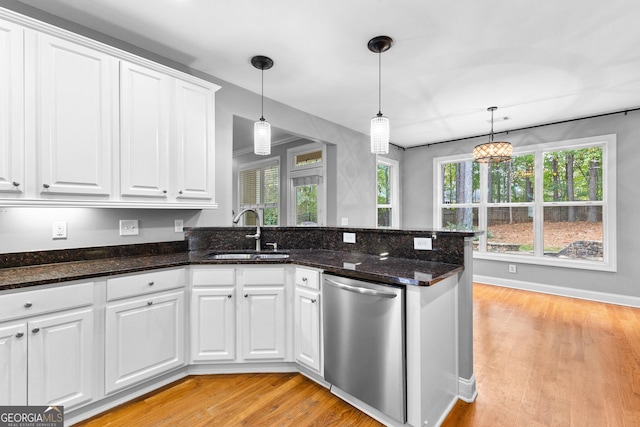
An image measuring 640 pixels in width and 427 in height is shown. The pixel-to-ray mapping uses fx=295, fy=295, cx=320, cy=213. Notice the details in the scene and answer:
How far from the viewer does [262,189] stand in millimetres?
5797

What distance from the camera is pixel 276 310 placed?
7.29 ft

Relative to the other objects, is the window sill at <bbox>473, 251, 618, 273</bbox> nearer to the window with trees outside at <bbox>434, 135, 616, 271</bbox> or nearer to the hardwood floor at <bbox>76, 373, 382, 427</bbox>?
the window with trees outside at <bbox>434, 135, 616, 271</bbox>

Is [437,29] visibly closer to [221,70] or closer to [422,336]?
[221,70]

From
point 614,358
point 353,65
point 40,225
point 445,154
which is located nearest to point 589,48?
point 353,65

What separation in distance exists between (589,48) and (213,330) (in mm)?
3777

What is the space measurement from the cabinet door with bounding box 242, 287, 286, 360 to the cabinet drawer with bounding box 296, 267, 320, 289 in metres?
0.17

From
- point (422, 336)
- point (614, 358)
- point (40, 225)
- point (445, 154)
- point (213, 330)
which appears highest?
point (445, 154)

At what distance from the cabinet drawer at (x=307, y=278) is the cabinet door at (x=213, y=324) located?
0.50 metres

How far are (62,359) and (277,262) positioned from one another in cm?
133

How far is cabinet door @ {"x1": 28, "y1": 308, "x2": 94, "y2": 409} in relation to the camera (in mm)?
1575

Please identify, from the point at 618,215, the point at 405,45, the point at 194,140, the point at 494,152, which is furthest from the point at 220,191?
the point at 618,215

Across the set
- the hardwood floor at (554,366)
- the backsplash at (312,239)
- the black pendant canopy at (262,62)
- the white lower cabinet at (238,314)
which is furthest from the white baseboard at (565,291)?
the black pendant canopy at (262,62)

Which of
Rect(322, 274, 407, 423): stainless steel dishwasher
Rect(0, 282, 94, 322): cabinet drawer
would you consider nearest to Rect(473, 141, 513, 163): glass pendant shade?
Rect(322, 274, 407, 423): stainless steel dishwasher

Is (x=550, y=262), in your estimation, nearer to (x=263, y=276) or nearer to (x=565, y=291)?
(x=565, y=291)
